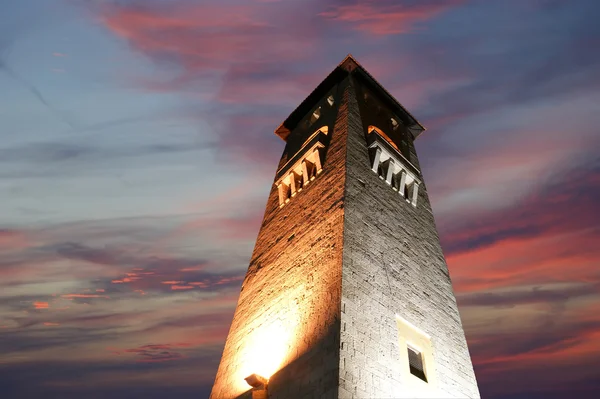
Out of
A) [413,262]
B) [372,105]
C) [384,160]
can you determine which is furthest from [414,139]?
[413,262]

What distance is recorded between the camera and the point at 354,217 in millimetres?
9922

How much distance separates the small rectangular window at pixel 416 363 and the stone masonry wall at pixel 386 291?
0.37 metres

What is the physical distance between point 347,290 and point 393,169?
21.7ft

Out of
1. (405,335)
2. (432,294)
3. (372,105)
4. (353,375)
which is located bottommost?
(353,375)

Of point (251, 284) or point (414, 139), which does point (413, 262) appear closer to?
point (251, 284)

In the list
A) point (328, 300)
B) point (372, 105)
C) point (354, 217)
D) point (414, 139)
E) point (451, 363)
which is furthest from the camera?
point (414, 139)

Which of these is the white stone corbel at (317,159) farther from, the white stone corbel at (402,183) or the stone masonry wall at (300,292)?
the white stone corbel at (402,183)

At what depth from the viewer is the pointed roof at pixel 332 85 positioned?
18.4 meters

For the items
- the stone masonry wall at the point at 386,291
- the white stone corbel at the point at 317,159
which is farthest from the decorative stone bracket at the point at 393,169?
the white stone corbel at the point at 317,159

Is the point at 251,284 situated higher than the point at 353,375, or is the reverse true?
the point at 251,284

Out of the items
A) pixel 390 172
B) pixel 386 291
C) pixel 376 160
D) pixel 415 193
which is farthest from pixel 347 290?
pixel 415 193

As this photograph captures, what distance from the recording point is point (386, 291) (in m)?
8.94

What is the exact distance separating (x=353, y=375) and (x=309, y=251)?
3638mm

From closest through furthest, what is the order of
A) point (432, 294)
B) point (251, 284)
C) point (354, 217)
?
point (354, 217)
point (432, 294)
point (251, 284)
